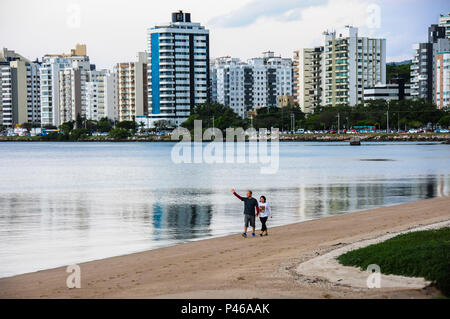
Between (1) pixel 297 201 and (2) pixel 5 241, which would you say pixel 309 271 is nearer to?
(2) pixel 5 241

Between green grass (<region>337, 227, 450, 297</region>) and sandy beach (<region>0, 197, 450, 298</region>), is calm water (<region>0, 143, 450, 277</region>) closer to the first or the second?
sandy beach (<region>0, 197, 450, 298</region>)

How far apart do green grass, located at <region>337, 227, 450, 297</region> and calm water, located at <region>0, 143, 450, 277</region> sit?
10024mm

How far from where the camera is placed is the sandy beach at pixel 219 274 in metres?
14.0

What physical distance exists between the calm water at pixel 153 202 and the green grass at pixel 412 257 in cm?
1002

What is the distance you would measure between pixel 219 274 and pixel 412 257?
4.67 m

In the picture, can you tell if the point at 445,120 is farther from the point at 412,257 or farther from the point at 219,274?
the point at 412,257

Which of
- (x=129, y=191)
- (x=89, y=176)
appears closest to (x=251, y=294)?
(x=129, y=191)

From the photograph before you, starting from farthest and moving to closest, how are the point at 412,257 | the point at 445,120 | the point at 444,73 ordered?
the point at 444,73 < the point at 445,120 < the point at 412,257

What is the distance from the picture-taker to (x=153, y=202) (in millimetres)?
44875

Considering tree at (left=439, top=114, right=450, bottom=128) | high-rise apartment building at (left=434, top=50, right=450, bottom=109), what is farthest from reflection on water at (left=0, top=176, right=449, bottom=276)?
high-rise apartment building at (left=434, top=50, right=450, bottom=109)

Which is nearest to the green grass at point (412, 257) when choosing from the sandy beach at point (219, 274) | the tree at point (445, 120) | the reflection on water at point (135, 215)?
the sandy beach at point (219, 274)

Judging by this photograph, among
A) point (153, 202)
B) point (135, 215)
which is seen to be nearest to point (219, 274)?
point (135, 215)
